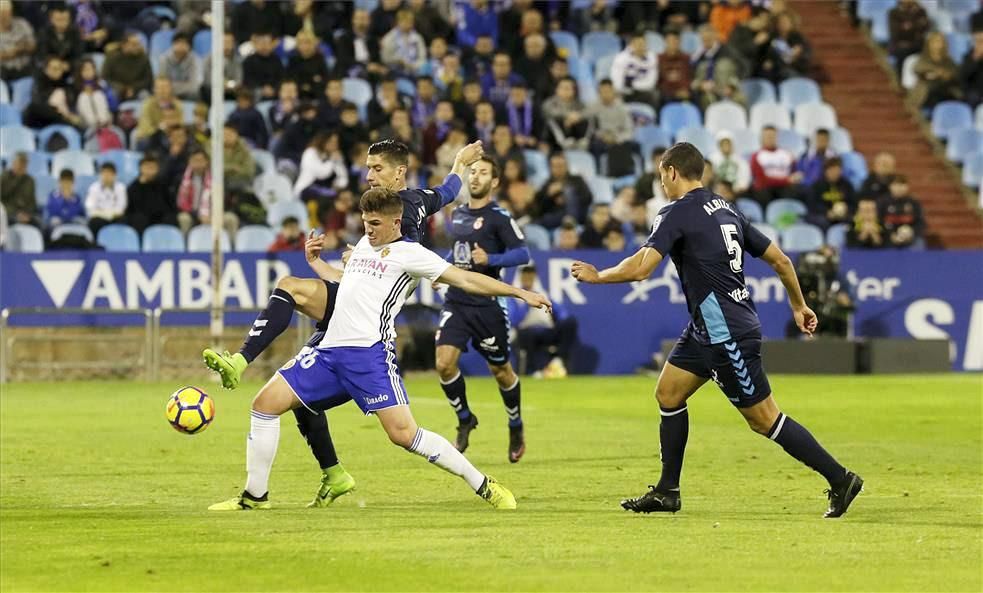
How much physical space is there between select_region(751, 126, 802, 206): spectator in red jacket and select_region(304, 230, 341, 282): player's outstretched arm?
17.1 meters

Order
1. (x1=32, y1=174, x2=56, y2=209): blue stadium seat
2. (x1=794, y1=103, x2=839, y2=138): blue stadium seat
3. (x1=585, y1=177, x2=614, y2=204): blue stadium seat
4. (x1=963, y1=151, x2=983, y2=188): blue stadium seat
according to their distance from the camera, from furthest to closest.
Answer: (x1=963, y1=151, x2=983, y2=188): blue stadium seat → (x1=794, y1=103, x2=839, y2=138): blue stadium seat → (x1=585, y1=177, x2=614, y2=204): blue stadium seat → (x1=32, y1=174, x2=56, y2=209): blue stadium seat

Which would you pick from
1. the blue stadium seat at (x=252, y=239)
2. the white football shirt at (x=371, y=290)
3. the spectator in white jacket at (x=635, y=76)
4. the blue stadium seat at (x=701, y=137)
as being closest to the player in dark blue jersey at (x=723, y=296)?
the white football shirt at (x=371, y=290)

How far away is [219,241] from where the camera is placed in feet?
78.6

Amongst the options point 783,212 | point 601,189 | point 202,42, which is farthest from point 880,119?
point 202,42

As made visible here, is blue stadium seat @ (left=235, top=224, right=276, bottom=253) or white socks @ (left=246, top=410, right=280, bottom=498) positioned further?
blue stadium seat @ (left=235, top=224, right=276, bottom=253)

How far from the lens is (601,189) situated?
27.2m

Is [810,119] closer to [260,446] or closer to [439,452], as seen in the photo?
[439,452]

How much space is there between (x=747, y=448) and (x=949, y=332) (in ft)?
39.2

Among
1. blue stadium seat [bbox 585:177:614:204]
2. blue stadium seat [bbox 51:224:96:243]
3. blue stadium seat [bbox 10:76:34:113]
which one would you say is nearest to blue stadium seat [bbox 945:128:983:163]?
blue stadium seat [bbox 585:177:614:204]

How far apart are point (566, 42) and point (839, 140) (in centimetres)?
479

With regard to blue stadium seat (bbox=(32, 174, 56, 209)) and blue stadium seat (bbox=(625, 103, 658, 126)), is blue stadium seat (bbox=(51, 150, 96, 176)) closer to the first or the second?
blue stadium seat (bbox=(32, 174, 56, 209))

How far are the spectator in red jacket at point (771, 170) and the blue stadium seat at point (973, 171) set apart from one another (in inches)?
157

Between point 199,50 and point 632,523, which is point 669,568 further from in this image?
point 199,50

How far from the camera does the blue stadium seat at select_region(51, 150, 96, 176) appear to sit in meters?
25.7
